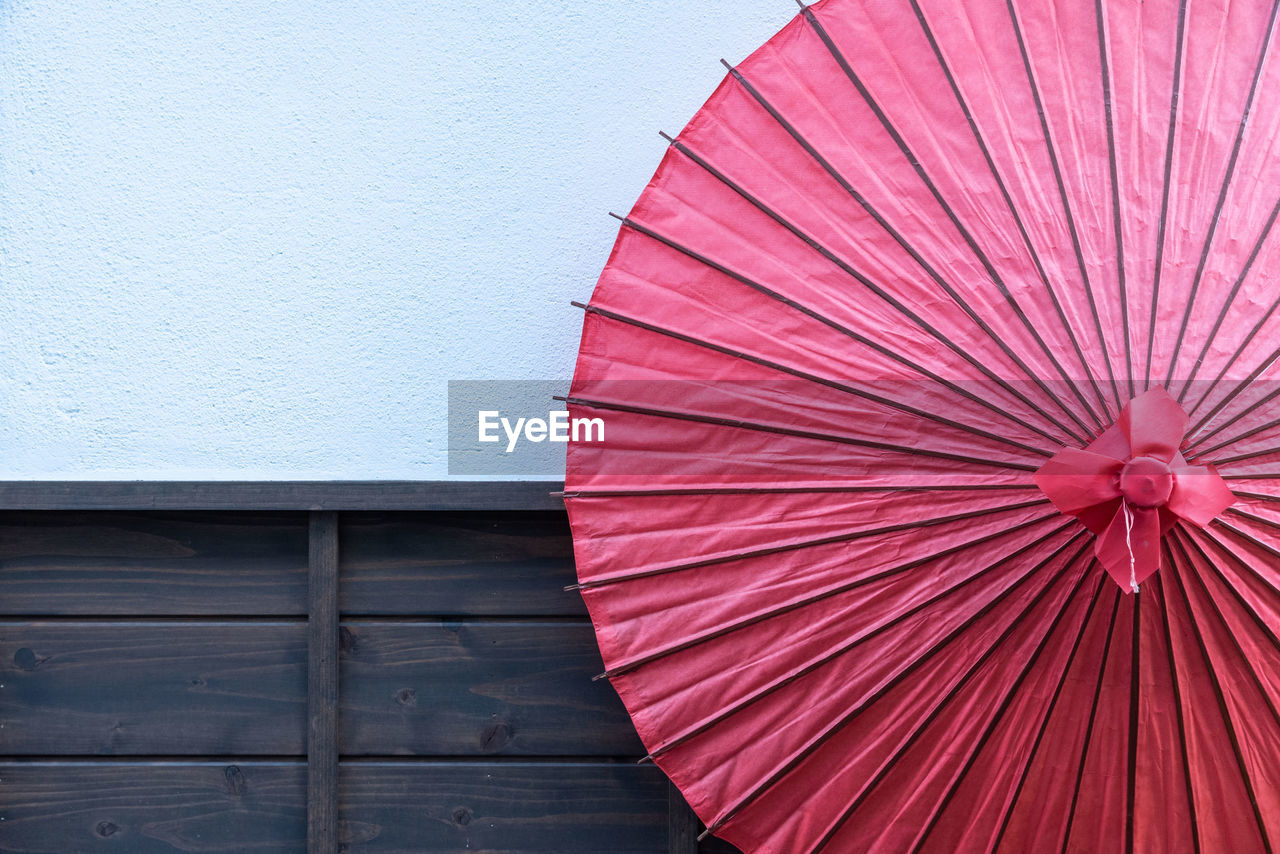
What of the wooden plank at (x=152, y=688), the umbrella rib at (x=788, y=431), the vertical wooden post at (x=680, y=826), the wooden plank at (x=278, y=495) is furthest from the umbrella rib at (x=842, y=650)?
the wooden plank at (x=152, y=688)

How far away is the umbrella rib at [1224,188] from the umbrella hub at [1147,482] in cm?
20

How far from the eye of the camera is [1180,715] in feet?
4.00

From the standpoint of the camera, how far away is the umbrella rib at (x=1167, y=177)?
119 cm

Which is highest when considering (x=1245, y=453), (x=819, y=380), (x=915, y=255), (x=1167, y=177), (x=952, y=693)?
(x=1167, y=177)

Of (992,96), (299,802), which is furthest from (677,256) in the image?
(299,802)

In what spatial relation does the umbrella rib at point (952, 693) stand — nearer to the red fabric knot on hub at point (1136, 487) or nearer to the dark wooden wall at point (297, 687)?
the red fabric knot on hub at point (1136, 487)

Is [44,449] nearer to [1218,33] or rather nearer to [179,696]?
[179,696]

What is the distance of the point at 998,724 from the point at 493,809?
98 centimetres

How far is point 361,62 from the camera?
1.76m

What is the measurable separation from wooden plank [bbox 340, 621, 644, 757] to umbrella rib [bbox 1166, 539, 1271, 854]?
3.22ft

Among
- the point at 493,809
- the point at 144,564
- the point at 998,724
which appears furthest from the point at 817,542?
the point at 144,564

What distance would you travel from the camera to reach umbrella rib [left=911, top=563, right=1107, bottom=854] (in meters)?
1.20

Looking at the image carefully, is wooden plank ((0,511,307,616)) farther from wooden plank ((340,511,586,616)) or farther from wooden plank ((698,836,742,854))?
wooden plank ((698,836,742,854))

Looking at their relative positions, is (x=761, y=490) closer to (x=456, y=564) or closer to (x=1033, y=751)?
(x=1033, y=751)
